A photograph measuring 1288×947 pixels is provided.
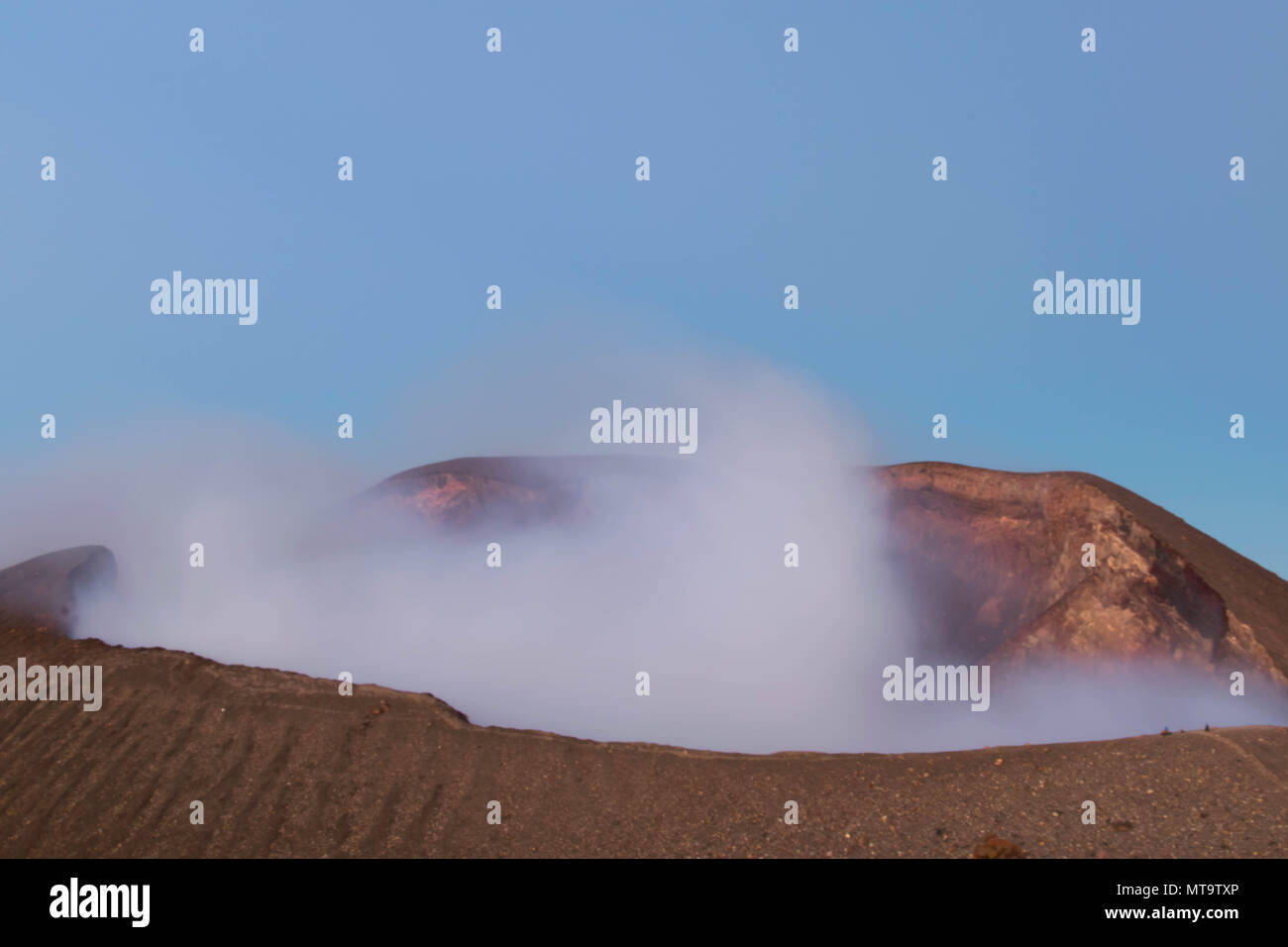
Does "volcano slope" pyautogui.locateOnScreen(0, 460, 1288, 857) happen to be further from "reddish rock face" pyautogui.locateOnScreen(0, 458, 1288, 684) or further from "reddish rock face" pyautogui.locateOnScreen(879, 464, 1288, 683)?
"reddish rock face" pyautogui.locateOnScreen(879, 464, 1288, 683)

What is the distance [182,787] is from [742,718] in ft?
82.2

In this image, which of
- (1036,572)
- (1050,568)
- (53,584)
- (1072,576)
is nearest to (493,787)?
(53,584)

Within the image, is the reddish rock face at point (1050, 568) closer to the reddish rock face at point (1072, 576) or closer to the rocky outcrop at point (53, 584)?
the reddish rock face at point (1072, 576)

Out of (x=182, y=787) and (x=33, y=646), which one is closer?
(x=182, y=787)

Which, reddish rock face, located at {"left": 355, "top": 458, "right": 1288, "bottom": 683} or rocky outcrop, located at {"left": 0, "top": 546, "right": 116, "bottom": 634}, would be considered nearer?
rocky outcrop, located at {"left": 0, "top": 546, "right": 116, "bottom": 634}

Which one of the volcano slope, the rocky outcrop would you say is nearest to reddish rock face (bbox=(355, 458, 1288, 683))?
the volcano slope

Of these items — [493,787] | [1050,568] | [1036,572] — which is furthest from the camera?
[1036,572]

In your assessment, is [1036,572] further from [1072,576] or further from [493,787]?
[493,787]

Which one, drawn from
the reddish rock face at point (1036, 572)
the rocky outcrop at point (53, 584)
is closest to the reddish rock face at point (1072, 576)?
the reddish rock face at point (1036, 572)

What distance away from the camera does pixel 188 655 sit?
2230 cm

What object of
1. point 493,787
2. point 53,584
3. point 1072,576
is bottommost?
point 493,787

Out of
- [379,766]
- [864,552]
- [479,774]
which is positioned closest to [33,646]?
[379,766]

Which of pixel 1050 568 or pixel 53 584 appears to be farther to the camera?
pixel 1050 568

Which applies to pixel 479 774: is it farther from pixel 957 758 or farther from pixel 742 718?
pixel 742 718
